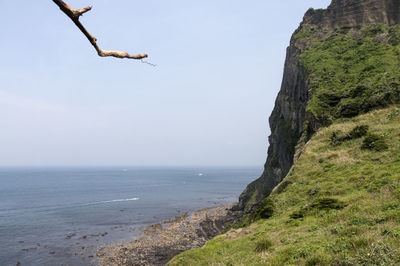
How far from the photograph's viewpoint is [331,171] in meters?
24.7

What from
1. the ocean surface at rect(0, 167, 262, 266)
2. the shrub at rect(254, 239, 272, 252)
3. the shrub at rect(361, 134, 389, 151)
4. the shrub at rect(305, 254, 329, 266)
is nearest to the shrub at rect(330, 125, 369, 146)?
the shrub at rect(361, 134, 389, 151)

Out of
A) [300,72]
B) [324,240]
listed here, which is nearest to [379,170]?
[324,240]

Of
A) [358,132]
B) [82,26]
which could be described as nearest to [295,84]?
[358,132]

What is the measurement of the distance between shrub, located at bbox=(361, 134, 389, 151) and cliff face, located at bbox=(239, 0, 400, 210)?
74.5ft

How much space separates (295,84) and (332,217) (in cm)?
5309

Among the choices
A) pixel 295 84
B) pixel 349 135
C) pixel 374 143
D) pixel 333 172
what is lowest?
pixel 333 172

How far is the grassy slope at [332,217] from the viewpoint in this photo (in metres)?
9.65

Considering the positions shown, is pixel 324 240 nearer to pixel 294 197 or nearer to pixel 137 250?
pixel 294 197

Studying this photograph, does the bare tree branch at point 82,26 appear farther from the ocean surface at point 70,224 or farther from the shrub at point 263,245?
the ocean surface at point 70,224

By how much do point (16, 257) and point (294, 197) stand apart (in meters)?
50.9

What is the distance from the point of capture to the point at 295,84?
61969 millimetres

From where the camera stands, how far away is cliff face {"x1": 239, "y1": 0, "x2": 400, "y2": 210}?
5541 centimetres

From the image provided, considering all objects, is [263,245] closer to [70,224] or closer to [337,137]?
[337,137]

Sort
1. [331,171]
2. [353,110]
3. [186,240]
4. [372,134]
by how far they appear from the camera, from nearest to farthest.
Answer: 1. [331,171]
2. [372,134]
3. [353,110]
4. [186,240]
